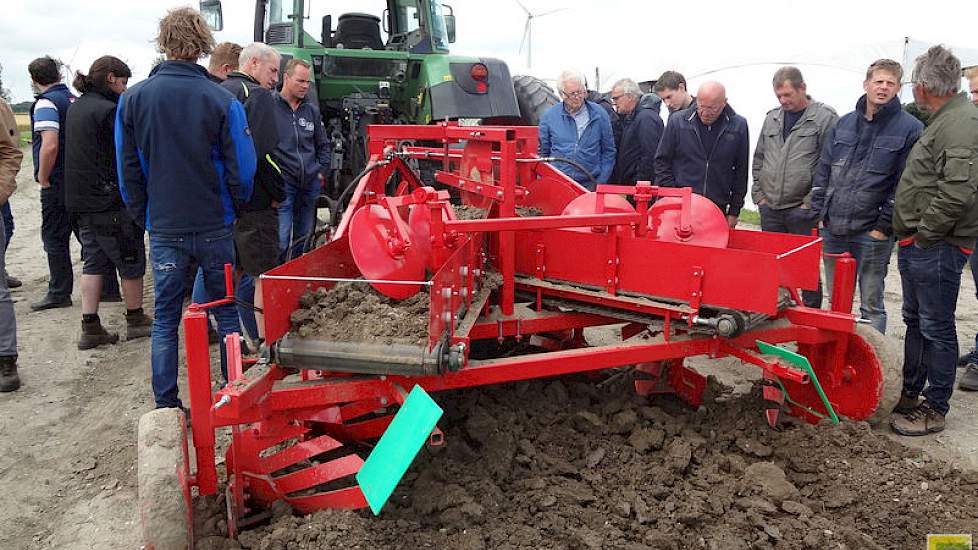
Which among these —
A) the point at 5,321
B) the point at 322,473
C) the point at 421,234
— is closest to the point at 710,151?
the point at 421,234

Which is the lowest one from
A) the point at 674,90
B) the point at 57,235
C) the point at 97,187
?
the point at 57,235

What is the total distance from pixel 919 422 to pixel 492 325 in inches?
87.7

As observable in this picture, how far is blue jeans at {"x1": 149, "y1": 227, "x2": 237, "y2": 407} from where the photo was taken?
339 cm

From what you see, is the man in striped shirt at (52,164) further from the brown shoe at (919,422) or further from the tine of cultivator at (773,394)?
the brown shoe at (919,422)

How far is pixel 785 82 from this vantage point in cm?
452

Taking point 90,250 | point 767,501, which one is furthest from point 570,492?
point 90,250

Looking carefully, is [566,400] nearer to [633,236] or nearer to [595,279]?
[595,279]

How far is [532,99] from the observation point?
748 centimetres

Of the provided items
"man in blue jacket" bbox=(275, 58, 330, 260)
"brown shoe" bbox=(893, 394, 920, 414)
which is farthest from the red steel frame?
"man in blue jacket" bbox=(275, 58, 330, 260)

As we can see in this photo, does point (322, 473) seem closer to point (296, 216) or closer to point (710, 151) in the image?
point (296, 216)

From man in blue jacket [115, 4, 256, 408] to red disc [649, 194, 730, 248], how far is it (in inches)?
79.5

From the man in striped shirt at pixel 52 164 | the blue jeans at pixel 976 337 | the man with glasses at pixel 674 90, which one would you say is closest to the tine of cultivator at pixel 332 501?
the blue jeans at pixel 976 337

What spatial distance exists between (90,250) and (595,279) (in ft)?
11.6

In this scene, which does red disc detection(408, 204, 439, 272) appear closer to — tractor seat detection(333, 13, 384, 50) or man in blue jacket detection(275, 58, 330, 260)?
man in blue jacket detection(275, 58, 330, 260)
